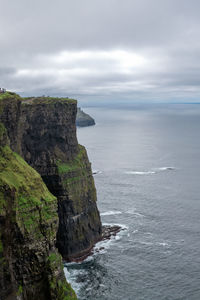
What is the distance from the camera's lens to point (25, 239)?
1975 inches

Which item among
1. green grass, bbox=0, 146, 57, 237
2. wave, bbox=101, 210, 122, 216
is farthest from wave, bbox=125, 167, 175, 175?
green grass, bbox=0, 146, 57, 237

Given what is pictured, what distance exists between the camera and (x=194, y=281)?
6825 centimetres

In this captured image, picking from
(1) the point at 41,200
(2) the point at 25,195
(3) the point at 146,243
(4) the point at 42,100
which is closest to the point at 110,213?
(3) the point at 146,243

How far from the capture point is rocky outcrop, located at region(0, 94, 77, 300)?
49156 millimetres

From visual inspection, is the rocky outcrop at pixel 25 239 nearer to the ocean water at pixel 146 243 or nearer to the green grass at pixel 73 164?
the ocean water at pixel 146 243

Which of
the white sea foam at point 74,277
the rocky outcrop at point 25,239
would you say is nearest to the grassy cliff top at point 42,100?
the rocky outcrop at point 25,239

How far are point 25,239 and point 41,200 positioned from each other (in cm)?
708

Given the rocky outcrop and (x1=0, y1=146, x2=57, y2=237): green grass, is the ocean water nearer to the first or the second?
the rocky outcrop

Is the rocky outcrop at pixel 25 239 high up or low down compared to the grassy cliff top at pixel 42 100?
down

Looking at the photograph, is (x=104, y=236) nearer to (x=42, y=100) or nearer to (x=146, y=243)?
(x=146, y=243)

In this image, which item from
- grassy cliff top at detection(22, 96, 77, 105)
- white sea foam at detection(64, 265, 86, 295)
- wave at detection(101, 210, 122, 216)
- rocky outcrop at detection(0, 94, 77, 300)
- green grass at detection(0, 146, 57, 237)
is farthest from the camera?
wave at detection(101, 210, 122, 216)

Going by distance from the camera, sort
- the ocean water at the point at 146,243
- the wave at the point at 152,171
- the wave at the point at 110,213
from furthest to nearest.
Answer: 1. the wave at the point at 152,171
2. the wave at the point at 110,213
3. the ocean water at the point at 146,243

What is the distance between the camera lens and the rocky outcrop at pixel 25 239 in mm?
49156

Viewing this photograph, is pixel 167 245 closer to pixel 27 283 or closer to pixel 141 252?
pixel 141 252
